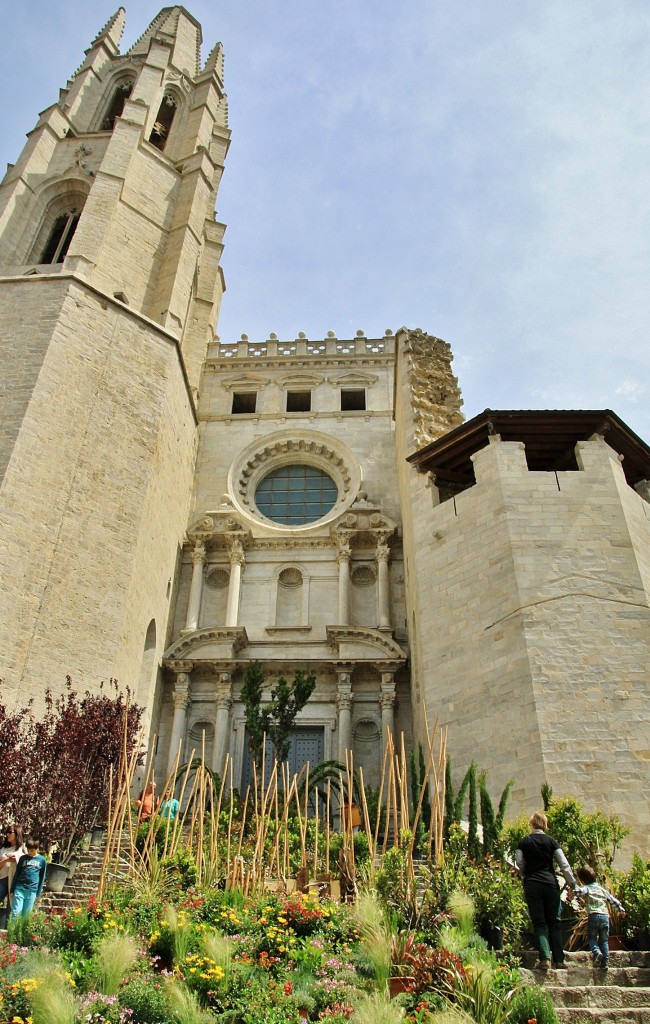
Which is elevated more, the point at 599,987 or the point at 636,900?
the point at 636,900

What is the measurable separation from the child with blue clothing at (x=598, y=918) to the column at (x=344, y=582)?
1046 cm

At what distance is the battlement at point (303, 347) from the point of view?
2292cm

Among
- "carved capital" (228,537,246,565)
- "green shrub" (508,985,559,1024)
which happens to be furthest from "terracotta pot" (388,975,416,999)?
"carved capital" (228,537,246,565)

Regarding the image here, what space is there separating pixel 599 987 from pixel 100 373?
13796 millimetres

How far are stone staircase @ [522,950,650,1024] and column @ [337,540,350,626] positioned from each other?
10822 mm

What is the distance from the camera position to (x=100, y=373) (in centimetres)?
1630

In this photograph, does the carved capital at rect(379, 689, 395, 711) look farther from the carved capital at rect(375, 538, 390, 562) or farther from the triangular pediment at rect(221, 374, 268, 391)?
the triangular pediment at rect(221, 374, 268, 391)

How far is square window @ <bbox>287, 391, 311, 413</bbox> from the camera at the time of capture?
22219 mm

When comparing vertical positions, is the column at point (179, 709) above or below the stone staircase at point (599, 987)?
above

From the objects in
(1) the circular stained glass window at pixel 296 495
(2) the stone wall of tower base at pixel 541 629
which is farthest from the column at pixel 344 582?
(2) the stone wall of tower base at pixel 541 629

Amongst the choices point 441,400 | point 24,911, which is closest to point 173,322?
point 441,400

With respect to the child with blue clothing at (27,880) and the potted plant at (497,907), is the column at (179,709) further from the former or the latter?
the potted plant at (497,907)

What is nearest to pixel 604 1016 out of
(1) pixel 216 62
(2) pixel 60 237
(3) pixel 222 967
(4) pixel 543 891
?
(4) pixel 543 891

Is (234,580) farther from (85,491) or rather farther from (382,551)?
(85,491)
